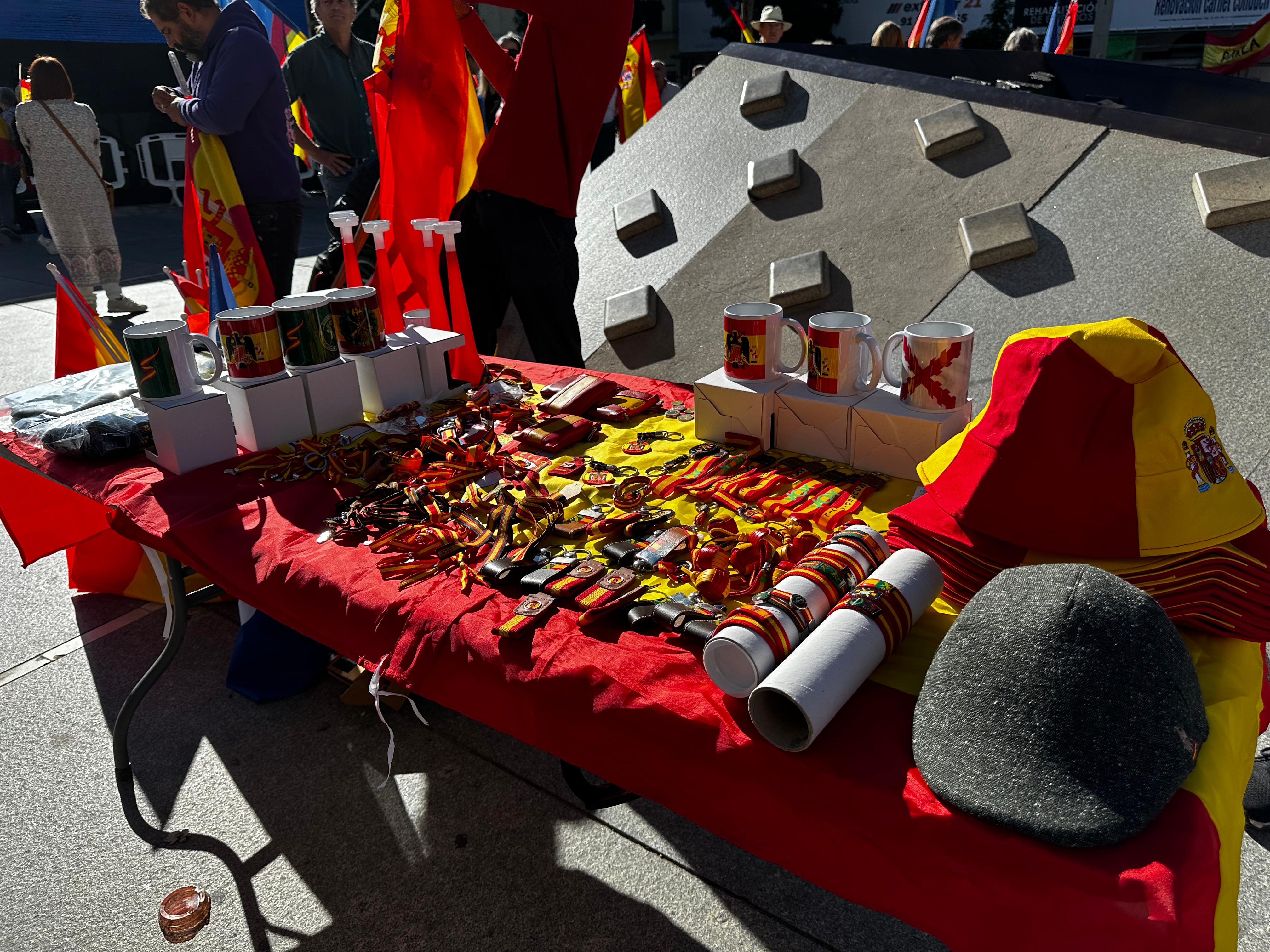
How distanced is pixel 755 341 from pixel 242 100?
96.5 inches

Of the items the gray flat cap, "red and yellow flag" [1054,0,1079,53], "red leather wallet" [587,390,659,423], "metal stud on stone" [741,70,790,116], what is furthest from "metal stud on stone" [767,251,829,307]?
"red and yellow flag" [1054,0,1079,53]

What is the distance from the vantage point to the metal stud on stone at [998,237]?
8.61ft

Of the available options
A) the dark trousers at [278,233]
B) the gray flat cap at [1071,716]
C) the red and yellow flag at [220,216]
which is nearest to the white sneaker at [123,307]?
the dark trousers at [278,233]

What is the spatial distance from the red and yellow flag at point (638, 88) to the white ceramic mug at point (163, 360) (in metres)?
5.25

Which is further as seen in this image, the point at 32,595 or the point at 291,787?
the point at 32,595

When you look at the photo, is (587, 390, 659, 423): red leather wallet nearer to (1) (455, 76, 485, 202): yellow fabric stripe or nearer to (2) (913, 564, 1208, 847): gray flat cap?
(2) (913, 564, 1208, 847): gray flat cap

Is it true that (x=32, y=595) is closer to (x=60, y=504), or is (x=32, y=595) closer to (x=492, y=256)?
(x=60, y=504)

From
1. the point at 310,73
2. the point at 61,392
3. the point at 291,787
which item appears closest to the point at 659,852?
the point at 291,787

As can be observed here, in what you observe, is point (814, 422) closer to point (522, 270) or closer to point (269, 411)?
Result: point (269, 411)

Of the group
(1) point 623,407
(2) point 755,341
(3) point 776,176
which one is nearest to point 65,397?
(1) point 623,407

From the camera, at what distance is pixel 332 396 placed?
173 centimetres

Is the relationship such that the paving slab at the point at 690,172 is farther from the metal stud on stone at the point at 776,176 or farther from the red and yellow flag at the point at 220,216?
the red and yellow flag at the point at 220,216

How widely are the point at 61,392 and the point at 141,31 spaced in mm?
10755

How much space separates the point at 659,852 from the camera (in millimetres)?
1536
